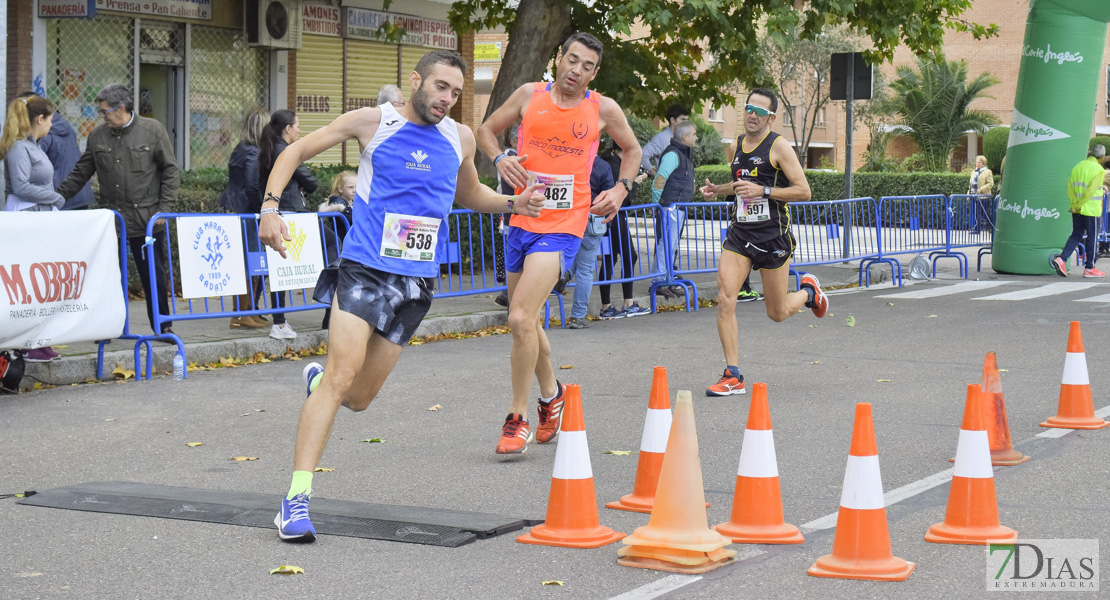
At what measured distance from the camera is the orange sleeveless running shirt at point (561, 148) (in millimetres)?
7227

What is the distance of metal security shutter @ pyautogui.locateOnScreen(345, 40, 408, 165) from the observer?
22531 millimetres

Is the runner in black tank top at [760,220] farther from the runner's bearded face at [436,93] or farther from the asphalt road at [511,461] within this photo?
the runner's bearded face at [436,93]

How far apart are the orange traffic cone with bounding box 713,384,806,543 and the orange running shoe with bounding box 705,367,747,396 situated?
11.9 feet

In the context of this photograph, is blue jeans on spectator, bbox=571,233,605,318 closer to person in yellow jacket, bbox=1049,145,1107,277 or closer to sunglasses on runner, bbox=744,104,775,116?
sunglasses on runner, bbox=744,104,775,116

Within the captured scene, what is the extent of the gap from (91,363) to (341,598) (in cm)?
586

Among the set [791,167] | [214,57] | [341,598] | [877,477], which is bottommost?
[341,598]

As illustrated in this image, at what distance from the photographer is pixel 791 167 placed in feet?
30.7

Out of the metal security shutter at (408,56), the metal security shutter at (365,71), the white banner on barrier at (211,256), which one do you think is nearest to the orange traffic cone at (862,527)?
the white banner on barrier at (211,256)

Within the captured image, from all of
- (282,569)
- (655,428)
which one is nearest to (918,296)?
(655,428)

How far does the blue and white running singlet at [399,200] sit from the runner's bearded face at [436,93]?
84mm

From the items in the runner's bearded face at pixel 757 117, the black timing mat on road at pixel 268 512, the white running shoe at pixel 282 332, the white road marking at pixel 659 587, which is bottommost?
the black timing mat on road at pixel 268 512

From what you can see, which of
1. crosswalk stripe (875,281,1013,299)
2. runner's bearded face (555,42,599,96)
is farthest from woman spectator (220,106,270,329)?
crosswalk stripe (875,281,1013,299)

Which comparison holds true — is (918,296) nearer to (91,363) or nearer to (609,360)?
(609,360)

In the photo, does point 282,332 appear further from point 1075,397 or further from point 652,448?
point 1075,397
